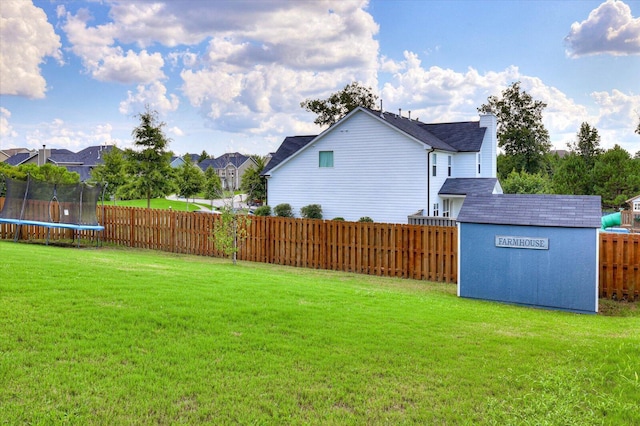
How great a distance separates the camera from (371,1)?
2053 centimetres

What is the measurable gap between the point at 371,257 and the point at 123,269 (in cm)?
764

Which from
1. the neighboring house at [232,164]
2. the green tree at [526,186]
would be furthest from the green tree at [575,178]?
the neighboring house at [232,164]

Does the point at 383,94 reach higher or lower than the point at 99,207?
higher

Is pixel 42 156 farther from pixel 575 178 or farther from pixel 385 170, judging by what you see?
pixel 575 178

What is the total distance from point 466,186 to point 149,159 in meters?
19.4

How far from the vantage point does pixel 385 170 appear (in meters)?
28.5

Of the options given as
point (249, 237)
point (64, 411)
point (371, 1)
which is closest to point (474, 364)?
Result: point (64, 411)

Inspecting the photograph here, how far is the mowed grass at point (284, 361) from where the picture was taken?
14.6ft

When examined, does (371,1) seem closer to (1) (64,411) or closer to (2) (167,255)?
(2) (167,255)

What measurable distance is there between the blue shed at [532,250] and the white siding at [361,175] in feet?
50.8

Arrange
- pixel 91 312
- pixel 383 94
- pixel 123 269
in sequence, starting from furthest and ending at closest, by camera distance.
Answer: pixel 383 94 < pixel 123 269 < pixel 91 312

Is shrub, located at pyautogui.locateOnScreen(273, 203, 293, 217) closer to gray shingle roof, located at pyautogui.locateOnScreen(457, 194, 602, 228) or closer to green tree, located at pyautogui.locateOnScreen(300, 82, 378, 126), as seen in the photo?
gray shingle roof, located at pyautogui.locateOnScreen(457, 194, 602, 228)

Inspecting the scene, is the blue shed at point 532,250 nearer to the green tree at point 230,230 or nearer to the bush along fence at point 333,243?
the bush along fence at point 333,243

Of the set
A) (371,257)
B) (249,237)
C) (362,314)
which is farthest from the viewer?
(249,237)
